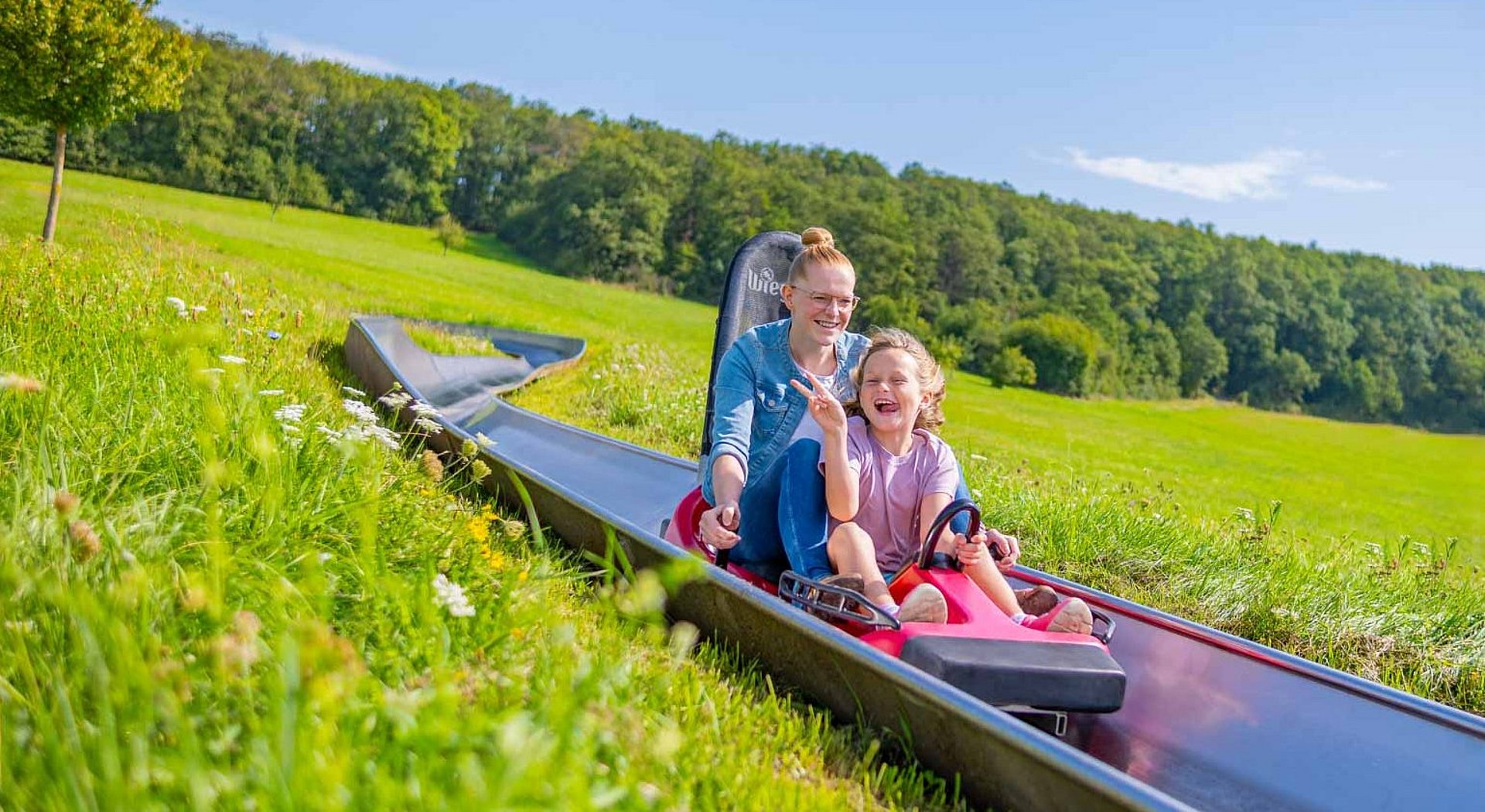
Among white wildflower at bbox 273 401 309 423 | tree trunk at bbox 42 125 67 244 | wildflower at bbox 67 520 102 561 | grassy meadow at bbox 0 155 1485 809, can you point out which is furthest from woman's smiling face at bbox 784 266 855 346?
tree trunk at bbox 42 125 67 244

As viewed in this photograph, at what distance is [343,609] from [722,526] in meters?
1.52

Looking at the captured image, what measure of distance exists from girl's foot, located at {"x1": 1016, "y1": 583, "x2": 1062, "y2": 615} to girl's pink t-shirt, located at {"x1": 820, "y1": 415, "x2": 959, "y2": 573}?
0.44 m

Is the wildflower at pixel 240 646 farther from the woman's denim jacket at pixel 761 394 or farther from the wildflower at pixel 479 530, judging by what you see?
the woman's denim jacket at pixel 761 394

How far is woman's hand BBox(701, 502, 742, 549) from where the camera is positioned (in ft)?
12.1

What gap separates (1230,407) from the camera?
77.5 metres

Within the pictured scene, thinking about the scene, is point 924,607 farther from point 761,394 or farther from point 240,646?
point 240,646

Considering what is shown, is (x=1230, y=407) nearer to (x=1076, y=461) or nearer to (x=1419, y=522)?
(x=1419, y=522)

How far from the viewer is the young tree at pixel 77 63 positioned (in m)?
13.0

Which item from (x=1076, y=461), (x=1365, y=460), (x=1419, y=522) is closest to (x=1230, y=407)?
(x=1365, y=460)

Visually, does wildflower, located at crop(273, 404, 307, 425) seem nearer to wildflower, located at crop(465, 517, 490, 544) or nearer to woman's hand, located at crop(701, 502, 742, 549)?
wildflower, located at crop(465, 517, 490, 544)

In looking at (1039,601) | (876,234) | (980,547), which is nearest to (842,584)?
(980,547)

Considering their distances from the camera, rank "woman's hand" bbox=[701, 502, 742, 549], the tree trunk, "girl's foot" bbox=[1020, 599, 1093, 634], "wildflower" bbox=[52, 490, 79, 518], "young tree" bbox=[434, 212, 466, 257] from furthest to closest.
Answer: "young tree" bbox=[434, 212, 466, 257]
the tree trunk
"woman's hand" bbox=[701, 502, 742, 549]
"girl's foot" bbox=[1020, 599, 1093, 634]
"wildflower" bbox=[52, 490, 79, 518]

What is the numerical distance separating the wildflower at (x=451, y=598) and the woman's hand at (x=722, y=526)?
1.49 meters

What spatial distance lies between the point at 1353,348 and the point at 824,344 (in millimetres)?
105009
